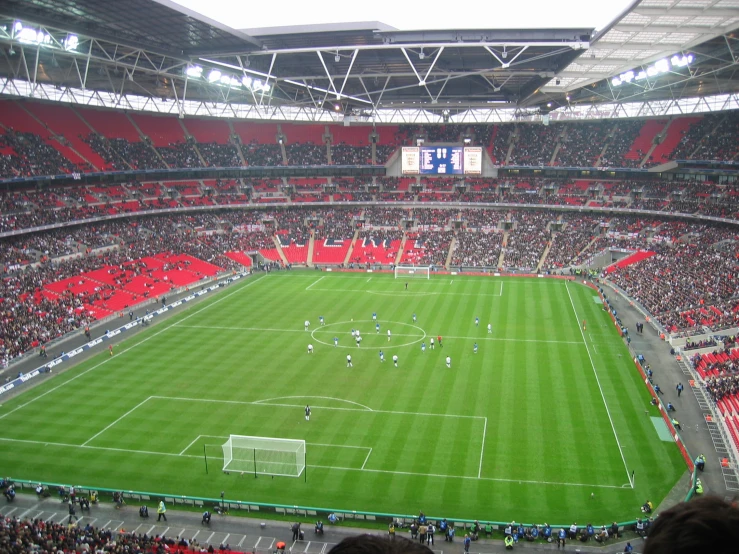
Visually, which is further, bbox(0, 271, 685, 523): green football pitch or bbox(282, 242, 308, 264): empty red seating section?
bbox(282, 242, 308, 264): empty red seating section

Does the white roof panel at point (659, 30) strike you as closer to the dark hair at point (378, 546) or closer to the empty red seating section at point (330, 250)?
the empty red seating section at point (330, 250)

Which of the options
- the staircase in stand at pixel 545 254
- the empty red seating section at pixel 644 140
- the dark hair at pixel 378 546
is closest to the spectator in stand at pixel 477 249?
the staircase in stand at pixel 545 254

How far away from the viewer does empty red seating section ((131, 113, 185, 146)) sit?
3191 inches

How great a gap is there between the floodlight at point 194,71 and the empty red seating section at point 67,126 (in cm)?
1836

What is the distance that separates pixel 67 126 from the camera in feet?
238

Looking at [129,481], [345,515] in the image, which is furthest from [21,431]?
[345,515]

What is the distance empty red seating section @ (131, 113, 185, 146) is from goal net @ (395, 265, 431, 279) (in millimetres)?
36720

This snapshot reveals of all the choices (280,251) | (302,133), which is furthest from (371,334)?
(302,133)

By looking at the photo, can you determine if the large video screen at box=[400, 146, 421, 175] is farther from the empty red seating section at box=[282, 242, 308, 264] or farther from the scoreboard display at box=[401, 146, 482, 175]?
the empty red seating section at box=[282, 242, 308, 264]

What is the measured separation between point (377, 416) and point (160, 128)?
209 feet

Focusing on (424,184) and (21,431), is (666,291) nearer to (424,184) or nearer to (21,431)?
(424,184)

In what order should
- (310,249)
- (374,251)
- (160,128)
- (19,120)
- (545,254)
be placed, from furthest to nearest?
1. (160,128)
2. (310,249)
3. (374,251)
4. (545,254)
5. (19,120)

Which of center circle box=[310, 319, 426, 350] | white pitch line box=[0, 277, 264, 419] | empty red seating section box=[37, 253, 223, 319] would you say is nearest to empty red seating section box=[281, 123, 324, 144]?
empty red seating section box=[37, 253, 223, 319]

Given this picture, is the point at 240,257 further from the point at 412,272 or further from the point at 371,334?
the point at 371,334
